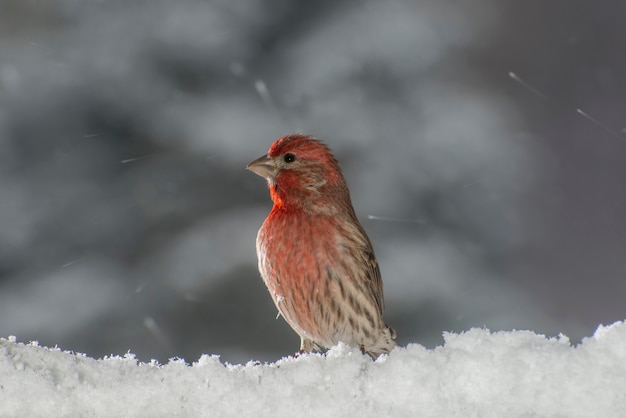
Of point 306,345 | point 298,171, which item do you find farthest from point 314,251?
point 306,345

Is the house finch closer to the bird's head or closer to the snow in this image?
the bird's head

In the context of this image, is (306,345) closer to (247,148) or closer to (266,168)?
(266,168)

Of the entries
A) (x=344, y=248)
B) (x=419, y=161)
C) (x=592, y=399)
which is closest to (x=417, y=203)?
(x=419, y=161)

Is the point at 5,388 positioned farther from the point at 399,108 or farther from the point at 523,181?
the point at 523,181

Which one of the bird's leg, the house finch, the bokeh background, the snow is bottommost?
the snow

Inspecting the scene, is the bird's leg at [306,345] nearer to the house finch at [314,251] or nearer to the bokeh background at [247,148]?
the house finch at [314,251]

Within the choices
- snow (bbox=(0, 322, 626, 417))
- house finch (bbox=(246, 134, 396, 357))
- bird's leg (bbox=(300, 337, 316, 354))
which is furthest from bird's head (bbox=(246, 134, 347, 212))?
snow (bbox=(0, 322, 626, 417))
